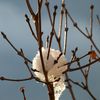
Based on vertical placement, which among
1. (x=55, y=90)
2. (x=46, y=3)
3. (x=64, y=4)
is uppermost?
(x=64, y=4)

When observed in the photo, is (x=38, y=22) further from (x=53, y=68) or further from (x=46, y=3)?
(x=46, y=3)

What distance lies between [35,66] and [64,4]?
4.40ft

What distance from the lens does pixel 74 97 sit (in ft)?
9.45

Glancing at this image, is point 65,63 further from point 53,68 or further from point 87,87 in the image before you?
point 87,87

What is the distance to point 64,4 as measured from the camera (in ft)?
10.5

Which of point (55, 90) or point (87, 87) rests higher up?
point (87, 87)

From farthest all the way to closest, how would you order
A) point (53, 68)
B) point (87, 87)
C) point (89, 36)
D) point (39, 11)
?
point (89, 36) → point (87, 87) → point (53, 68) → point (39, 11)

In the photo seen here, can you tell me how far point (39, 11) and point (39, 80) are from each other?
383 mm

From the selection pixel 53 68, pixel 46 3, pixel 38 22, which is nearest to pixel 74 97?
pixel 46 3

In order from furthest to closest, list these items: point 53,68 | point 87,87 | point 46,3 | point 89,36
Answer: point 89,36
point 87,87
point 46,3
point 53,68

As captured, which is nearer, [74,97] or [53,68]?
[53,68]

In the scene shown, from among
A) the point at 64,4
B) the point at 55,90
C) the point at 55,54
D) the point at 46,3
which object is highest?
the point at 64,4

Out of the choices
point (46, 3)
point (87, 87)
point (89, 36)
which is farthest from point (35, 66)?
point (89, 36)

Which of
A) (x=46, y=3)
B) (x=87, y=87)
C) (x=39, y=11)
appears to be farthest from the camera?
(x=87, y=87)
